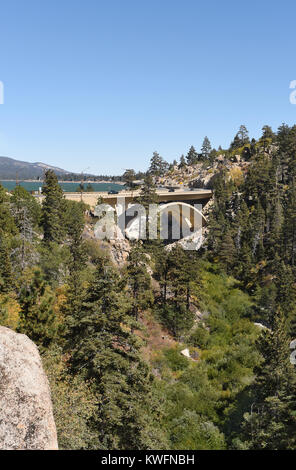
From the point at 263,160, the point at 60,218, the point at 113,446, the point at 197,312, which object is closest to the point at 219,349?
the point at 197,312

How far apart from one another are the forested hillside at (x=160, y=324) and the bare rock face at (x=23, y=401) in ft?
17.7

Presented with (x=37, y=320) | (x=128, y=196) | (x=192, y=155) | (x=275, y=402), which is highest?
(x=192, y=155)

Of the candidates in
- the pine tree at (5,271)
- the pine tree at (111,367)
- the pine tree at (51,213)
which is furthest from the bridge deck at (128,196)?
the pine tree at (111,367)

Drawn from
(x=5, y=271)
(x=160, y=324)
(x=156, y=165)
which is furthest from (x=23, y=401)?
(x=156, y=165)

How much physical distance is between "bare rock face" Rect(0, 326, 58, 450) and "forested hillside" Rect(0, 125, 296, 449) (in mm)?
5386

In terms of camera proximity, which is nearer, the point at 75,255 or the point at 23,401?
the point at 23,401

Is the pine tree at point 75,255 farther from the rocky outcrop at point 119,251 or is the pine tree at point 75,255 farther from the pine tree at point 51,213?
the rocky outcrop at point 119,251

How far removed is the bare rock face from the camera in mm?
9211

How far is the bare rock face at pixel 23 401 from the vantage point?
9.21m

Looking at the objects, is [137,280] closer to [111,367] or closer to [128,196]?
[111,367]

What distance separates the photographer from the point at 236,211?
268ft

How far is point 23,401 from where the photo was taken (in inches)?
388

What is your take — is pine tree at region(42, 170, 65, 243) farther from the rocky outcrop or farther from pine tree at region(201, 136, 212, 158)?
pine tree at region(201, 136, 212, 158)

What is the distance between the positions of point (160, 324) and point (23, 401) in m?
35.6
